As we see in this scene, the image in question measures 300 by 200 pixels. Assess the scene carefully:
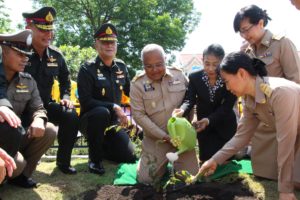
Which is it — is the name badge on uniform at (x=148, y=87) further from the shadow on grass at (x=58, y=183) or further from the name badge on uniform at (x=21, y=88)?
the name badge on uniform at (x=21, y=88)

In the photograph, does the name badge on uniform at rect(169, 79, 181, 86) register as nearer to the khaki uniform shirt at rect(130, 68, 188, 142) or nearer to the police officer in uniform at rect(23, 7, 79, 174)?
the khaki uniform shirt at rect(130, 68, 188, 142)

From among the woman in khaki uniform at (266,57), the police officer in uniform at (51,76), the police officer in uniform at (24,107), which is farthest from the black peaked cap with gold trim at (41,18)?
the woman in khaki uniform at (266,57)

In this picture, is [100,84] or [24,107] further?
[100,84]

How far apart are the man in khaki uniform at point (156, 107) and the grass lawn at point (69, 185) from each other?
441mm

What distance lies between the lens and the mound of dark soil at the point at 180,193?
3.39 meters

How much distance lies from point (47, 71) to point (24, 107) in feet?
2.61

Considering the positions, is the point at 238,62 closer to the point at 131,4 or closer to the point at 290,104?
the point at 290,104

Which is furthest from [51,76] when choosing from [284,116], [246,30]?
[284,116]

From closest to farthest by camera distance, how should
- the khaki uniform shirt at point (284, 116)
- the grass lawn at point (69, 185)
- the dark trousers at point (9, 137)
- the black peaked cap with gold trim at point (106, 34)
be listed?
the khaki uniform shirt at point (284, 116) → the dark trousers at point (9, 137) → the grass lawn at point (69, 185) → the black peaked cap with gold trim at point (106, 34)

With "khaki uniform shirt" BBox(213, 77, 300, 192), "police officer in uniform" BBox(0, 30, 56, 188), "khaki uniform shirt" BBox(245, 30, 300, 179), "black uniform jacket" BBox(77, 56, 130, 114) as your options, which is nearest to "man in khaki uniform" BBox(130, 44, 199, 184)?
"black uniform jacket" BBox(77, 56, 130, 114)

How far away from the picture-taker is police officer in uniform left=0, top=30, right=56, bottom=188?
11.6 feet

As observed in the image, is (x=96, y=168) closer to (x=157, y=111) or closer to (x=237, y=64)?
(x=157, y=111)

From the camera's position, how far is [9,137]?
311 cm

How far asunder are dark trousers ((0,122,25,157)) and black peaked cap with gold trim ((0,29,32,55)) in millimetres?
842
